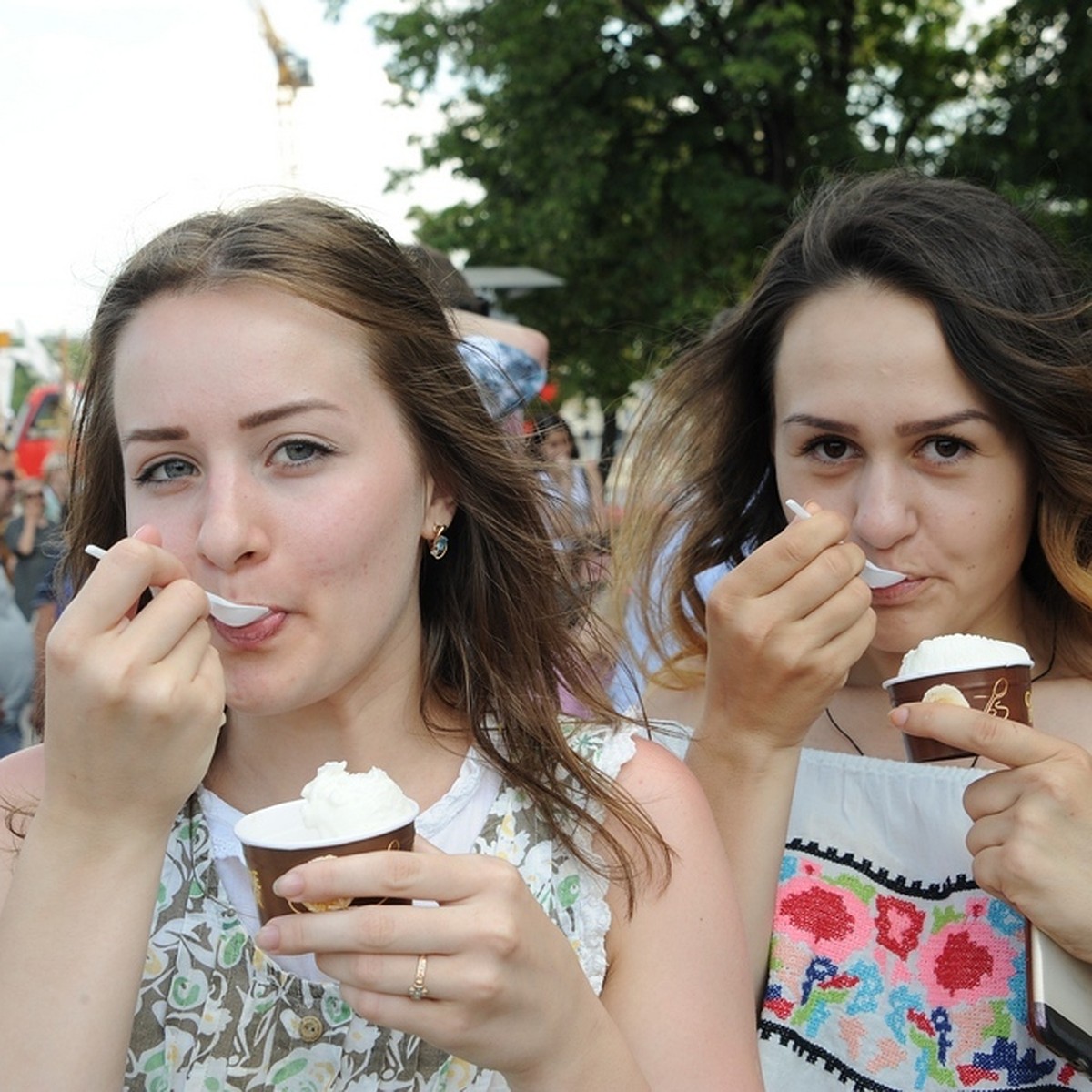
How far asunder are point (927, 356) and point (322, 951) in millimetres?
1641

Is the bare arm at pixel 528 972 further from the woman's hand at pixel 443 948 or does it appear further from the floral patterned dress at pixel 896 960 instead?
the floral patterned dress at pixel 896 960

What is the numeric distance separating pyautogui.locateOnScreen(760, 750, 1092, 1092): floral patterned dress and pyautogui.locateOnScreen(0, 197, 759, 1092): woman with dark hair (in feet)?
1.29

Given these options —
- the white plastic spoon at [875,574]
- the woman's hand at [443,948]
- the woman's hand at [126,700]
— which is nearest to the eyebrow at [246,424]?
the woman's hand at [126,700]

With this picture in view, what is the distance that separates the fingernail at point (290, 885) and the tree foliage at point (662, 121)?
1193 cm

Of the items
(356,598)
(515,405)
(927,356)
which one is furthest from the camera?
(515,405)

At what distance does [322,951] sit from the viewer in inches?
55.7

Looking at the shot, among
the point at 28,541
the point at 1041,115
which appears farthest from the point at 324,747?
the point at 1041,115

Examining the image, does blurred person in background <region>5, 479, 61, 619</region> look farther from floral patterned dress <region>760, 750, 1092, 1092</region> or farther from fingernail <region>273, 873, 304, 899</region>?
fingernail <region>273, 873, 304, 899</region>

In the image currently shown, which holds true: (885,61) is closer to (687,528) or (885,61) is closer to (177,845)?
(687,528)

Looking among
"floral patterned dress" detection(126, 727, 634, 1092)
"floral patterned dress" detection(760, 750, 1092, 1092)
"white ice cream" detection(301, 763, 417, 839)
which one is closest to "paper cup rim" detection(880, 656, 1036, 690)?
"floral patterned dress" detection(760, 750, 1092, 1092)

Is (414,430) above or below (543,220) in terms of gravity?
below

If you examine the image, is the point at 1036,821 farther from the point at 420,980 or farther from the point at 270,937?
the point at 270,937

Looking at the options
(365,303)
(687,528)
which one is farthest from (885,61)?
(365,303)

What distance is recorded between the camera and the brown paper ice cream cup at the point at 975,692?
2.14 m
